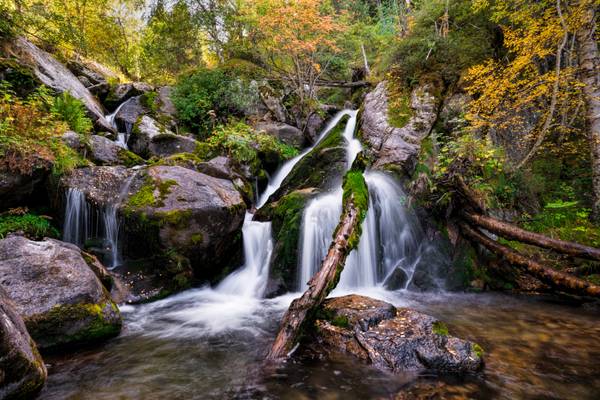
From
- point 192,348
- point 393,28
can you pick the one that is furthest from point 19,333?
point 393,28

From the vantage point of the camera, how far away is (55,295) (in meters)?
3.89

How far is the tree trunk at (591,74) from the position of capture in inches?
224

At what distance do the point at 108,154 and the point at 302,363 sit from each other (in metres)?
7.61

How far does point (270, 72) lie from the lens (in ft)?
50.0

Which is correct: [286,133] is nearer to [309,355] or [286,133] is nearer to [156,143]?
[156,143]

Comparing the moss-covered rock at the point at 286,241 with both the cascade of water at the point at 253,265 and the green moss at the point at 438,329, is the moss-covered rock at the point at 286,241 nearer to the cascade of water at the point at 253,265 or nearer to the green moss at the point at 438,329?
the cascade of water at the point at 253,265

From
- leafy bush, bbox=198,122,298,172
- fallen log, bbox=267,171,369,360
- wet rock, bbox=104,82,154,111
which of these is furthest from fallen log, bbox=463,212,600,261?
wet rock, bbox=104,82,154,111

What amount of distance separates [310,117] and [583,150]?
924 centimetres

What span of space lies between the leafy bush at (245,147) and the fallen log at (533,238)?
6613 millimetres

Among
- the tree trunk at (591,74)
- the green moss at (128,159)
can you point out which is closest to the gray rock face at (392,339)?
the tree trunk at (591,74)

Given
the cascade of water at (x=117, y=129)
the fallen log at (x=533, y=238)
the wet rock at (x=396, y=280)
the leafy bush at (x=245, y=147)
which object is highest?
the cascade of water at (x=117, y=129)

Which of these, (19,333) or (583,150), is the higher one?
(583,150)

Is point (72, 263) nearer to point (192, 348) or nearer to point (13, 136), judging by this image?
point (192, 348)

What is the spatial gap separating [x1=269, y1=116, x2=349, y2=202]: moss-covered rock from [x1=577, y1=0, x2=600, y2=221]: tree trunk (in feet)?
Answer: 17.5
